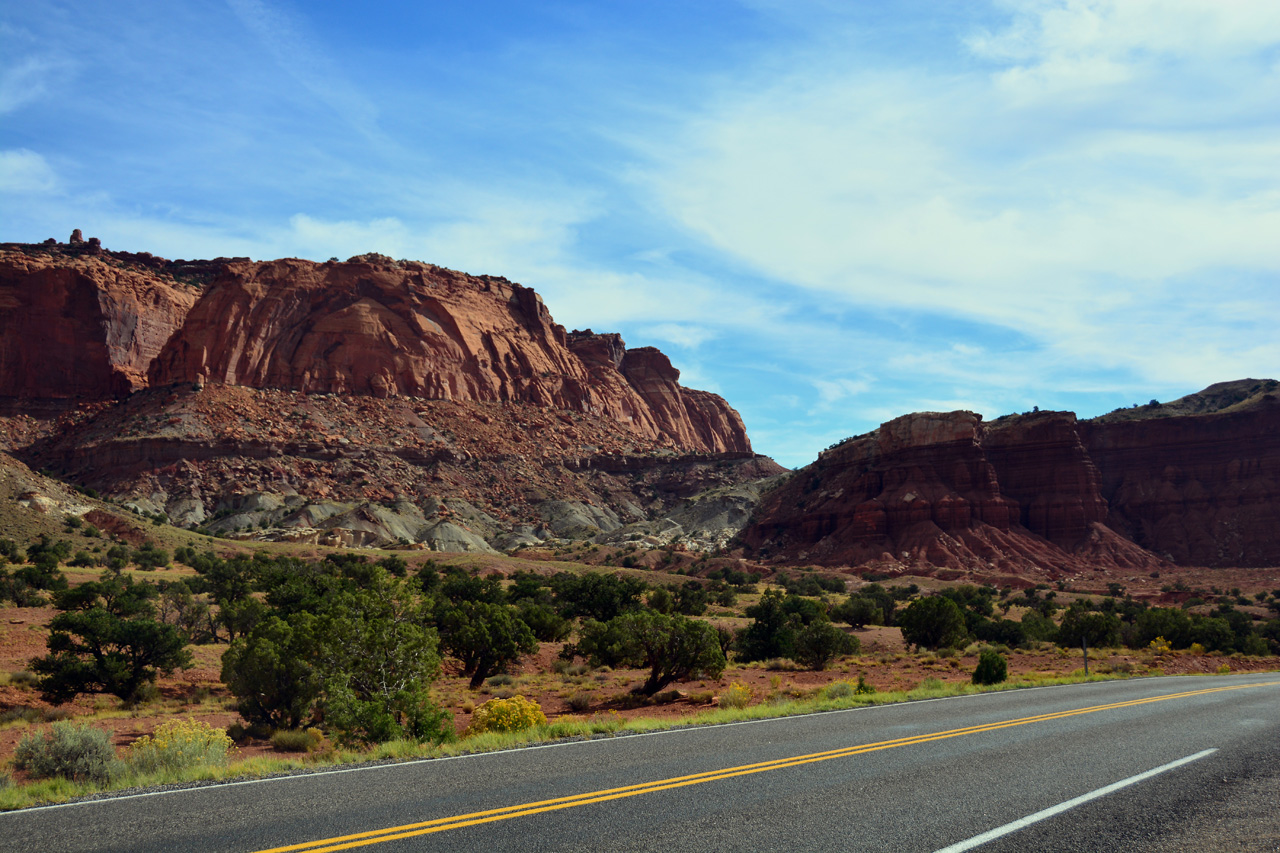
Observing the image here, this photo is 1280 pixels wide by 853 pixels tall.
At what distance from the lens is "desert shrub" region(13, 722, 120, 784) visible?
12.8 metres

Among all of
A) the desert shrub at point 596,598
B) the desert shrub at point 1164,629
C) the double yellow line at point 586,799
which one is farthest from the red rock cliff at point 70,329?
the double yellow line at point 586,799

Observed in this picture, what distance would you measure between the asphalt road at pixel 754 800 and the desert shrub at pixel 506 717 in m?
4.84

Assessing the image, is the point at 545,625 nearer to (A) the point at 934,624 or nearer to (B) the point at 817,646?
(B) the point at 817,646

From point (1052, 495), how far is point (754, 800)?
84173 millimetres

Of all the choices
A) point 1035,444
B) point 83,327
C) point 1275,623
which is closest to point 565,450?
point 1035,444

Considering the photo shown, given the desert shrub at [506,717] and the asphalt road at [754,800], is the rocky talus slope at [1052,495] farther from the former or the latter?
the asphalt road at [754,800]

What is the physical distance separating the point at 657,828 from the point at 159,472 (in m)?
92.1

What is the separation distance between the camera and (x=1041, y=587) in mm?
62375

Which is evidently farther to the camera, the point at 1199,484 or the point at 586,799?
the point at 1199,484

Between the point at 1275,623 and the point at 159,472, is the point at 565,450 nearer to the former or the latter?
the point at 159,472

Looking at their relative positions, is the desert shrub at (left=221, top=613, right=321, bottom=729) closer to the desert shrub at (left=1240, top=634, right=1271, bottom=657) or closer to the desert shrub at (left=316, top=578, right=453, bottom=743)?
the desert shrub at (left=316, top=578, right=453, bottom=743)

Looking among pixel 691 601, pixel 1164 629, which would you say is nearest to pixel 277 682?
pixel 691 601

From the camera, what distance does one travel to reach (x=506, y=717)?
53.3ft

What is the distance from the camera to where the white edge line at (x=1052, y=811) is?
6123mm
